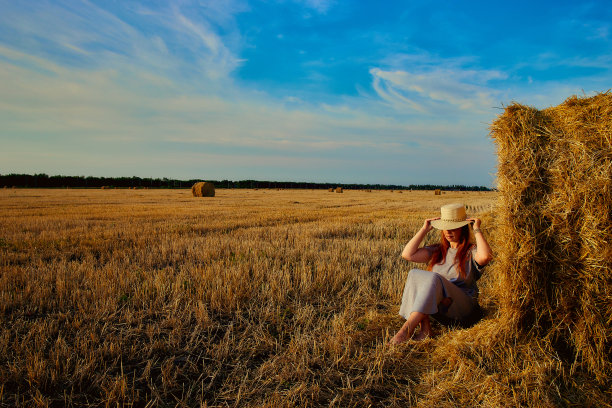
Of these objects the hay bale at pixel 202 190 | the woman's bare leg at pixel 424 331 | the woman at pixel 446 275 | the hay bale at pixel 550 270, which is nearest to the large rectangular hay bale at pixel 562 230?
the hay bale at pixel 550 270

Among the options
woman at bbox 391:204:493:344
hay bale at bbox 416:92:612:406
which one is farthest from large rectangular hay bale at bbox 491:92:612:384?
woman at bbox 391:204:493:344

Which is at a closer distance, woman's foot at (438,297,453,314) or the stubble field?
the stubble field

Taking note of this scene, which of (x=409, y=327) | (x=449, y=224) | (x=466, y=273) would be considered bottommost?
(x=409, y=327)

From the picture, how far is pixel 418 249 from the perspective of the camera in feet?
14.4

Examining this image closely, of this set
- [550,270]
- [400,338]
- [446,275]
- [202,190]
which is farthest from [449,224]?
[202,190]

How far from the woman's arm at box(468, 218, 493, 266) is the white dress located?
147mm

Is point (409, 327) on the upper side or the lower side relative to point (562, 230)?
lower

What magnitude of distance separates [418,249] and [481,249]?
74 cm

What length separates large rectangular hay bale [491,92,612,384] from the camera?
3088 mm

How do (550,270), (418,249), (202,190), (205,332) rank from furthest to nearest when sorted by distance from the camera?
(202,190), (418,249), (205,332), (550,270)

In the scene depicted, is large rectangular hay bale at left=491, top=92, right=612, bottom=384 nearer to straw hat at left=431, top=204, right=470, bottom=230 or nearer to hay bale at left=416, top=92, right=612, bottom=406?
hay bale at left=416, top=92, right=612, bottom=406

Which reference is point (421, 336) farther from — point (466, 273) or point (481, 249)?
point (481, 249)

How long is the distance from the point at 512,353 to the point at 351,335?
1509 millimetres

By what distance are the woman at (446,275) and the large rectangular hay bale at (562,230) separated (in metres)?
0.53
